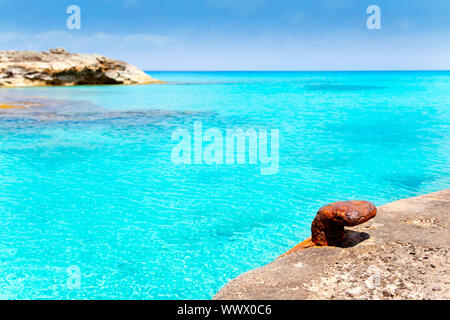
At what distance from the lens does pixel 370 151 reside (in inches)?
690

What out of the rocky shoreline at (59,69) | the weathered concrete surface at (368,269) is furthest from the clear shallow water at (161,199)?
the rocky shoreline at (59,69)

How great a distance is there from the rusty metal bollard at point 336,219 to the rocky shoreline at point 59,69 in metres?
65.8

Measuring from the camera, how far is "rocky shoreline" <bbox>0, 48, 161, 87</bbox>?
61.0m

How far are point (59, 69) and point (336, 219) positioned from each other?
6845 cm

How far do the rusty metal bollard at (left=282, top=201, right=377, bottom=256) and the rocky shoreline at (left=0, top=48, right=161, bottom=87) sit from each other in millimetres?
65821

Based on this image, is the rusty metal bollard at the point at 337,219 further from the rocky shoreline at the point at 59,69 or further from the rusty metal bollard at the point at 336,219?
the rocky shoreline at the point at 59,69

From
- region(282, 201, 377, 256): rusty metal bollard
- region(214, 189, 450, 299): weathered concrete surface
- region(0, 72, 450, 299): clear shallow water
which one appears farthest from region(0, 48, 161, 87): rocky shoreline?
region(214, 189, 450, 299): weathered concrete surface

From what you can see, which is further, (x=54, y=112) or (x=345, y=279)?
(x=54, y=112)

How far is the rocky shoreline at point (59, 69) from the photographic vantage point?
61.0 meters

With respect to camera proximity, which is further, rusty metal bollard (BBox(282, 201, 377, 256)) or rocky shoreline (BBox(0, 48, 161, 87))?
rocky shoreline (BBox(0, 48, 161, 87))

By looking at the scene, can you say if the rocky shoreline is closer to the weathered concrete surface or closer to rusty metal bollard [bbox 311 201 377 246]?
rusty metal bollard [bbox 311 201 377 246]

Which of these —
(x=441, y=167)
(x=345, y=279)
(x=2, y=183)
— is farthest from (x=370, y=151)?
(x=2, y=183)

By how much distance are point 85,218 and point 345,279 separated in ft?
23.5
